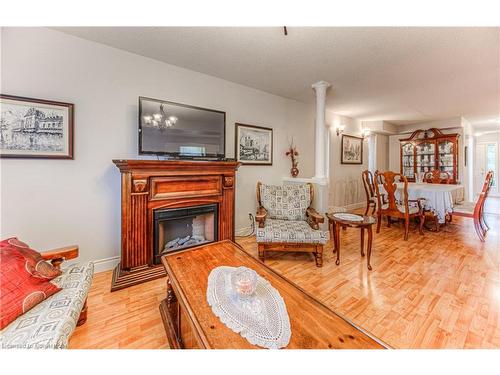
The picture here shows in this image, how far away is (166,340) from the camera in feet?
4.26

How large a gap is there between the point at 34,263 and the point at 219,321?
1193 mm

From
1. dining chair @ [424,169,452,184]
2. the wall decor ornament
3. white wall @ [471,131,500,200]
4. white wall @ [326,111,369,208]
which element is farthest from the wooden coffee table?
white wall @ [471,131,500,200]

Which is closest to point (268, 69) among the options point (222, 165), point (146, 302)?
point (222, 165)

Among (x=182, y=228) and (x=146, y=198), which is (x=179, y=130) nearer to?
(x=146, y=198)

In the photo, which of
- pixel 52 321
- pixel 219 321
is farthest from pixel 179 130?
pixel 219 321

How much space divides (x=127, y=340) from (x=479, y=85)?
5.33 metres

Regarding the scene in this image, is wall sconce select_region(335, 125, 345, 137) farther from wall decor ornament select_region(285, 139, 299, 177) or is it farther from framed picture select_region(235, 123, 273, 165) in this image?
framed picture select_region(235, 123, 273, 165)

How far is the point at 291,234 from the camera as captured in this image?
2285 millimetres

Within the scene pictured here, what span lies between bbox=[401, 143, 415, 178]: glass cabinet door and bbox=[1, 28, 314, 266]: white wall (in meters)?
6.22

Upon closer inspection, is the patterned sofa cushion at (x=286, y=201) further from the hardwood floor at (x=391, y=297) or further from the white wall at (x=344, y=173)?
the white wall at (x=344, y=173)

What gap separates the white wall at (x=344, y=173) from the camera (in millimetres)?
4801

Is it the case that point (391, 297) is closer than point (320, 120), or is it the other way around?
Result: point (391, 297)

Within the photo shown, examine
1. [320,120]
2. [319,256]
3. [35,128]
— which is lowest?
[319,256]
